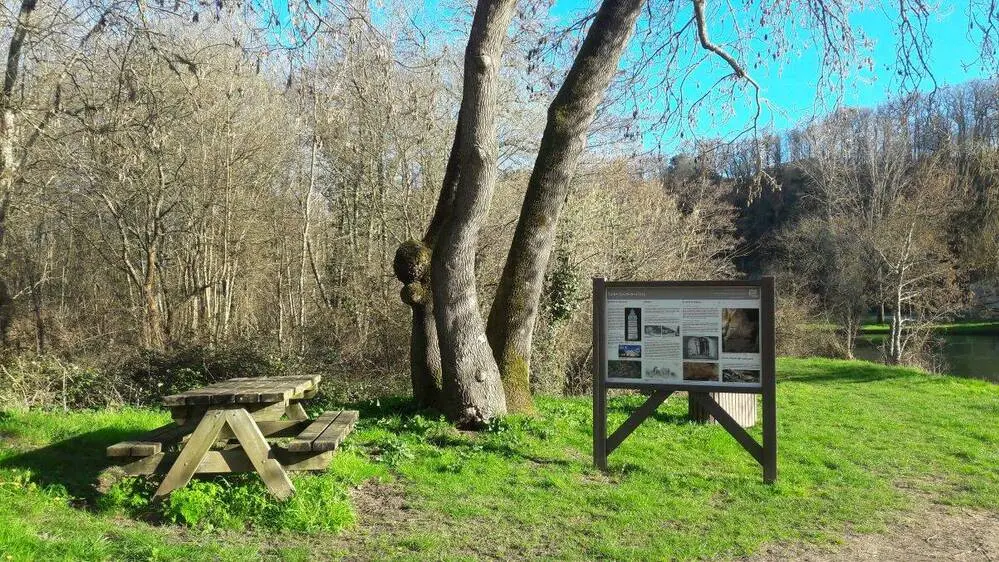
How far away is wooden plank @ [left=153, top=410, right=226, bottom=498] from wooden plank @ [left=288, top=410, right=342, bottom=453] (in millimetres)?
536

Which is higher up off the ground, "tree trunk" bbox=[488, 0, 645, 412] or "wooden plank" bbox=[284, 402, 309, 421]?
"tree trunk" bbox=[488, 0, 645, 412]

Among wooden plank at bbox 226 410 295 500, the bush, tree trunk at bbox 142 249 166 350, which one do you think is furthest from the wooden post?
tree trunk at bbox 142 249 166 350

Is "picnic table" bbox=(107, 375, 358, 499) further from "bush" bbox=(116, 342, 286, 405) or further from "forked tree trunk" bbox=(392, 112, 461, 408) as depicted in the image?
"bush" bbox=(116, 342, 286, 405)

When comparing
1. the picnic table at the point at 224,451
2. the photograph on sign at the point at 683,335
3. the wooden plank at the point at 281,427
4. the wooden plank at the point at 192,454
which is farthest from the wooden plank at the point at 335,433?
the photograph on sign at the point at 683,335

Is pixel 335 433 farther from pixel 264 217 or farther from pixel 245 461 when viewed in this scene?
pixel 264 217

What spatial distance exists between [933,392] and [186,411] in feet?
49.0

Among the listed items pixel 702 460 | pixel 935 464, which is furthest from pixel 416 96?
pixel 935 464

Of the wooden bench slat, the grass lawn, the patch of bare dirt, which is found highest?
the wooden bench slat

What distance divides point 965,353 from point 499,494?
33.7 metres

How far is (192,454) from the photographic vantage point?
5.12 m

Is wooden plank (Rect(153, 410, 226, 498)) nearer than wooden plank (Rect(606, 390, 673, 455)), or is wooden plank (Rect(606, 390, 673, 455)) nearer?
wooden plank (Rect(153, 410, 226, 498))

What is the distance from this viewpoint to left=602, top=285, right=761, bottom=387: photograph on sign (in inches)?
252

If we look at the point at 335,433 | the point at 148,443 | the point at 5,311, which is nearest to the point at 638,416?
the point at 335,433

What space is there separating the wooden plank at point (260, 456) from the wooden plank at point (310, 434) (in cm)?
17
